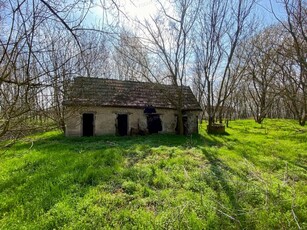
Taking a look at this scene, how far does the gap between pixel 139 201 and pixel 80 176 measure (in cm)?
203

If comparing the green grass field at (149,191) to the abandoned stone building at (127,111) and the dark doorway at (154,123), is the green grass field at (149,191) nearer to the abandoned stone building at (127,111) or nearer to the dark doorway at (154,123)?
the abandoned stone building at (127,111)

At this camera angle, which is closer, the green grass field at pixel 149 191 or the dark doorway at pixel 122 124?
the green grass field at pixel 149 191

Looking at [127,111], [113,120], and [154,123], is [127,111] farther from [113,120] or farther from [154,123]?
[154,123]

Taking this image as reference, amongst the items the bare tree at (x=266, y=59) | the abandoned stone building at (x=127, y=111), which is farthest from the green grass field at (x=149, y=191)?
the abandoned stone building at (x=127, y=111)

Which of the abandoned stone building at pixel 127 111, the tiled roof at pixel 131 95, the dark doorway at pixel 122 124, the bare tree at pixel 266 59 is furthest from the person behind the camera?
the dark doorway at pixel 122 124

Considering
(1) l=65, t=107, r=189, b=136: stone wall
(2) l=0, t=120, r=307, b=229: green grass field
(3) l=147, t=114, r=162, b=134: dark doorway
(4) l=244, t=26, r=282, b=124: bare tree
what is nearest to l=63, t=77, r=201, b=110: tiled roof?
(1) l=65, t=107, r=189, b=136: stone wall

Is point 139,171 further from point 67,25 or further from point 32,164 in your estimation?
point 67,25

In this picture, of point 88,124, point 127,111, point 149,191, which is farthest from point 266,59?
point 88,124

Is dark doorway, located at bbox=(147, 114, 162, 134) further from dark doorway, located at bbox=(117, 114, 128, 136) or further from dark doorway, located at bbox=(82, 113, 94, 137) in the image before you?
dark doorway, located at bbox=(82, 113, 94, 137)

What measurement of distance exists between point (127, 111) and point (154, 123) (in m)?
2.08

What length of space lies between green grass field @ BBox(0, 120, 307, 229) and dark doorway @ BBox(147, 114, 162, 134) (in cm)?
688

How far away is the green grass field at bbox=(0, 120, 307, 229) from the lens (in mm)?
4105

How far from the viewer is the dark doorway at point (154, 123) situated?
49.0 ft

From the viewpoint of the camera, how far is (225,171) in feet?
21.2
